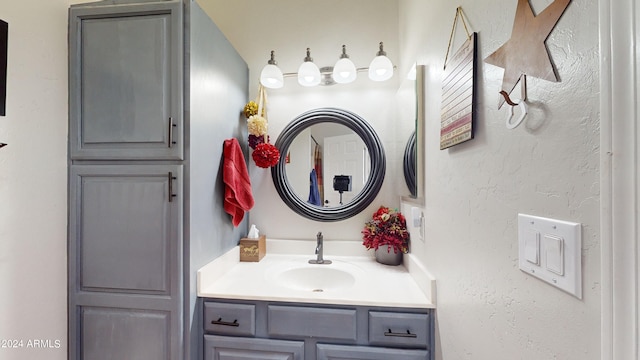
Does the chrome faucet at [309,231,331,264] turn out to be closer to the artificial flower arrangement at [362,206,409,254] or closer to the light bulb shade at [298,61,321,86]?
the artificial flower arrangement at [362,206,409,254]

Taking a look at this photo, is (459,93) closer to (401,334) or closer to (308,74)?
(401,334)

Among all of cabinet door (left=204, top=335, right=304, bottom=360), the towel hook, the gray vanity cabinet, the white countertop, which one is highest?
the towel hook

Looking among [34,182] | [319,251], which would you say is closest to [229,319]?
[319,251]

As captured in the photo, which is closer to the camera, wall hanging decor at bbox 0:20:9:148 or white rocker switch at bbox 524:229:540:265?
white rocker switch at bbox 524:229:540:265

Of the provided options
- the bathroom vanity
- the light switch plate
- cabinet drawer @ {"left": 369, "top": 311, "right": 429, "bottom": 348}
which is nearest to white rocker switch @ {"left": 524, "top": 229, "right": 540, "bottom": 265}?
the light switch plate

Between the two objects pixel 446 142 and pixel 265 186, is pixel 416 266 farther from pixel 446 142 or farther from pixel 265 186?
pixel 265 186

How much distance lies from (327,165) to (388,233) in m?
0.57

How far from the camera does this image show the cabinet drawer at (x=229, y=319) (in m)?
1.17

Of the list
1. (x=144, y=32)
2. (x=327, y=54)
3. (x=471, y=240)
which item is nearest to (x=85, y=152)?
(x=144, y=32)

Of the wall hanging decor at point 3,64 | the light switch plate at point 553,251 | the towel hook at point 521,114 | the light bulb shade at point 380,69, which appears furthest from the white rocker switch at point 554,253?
the wall hanging decor at point 3,64

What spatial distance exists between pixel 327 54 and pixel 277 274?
4.65 feet

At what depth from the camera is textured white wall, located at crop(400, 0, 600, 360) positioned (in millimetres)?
394

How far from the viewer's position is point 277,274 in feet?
4.74

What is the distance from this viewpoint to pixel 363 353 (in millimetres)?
1120
